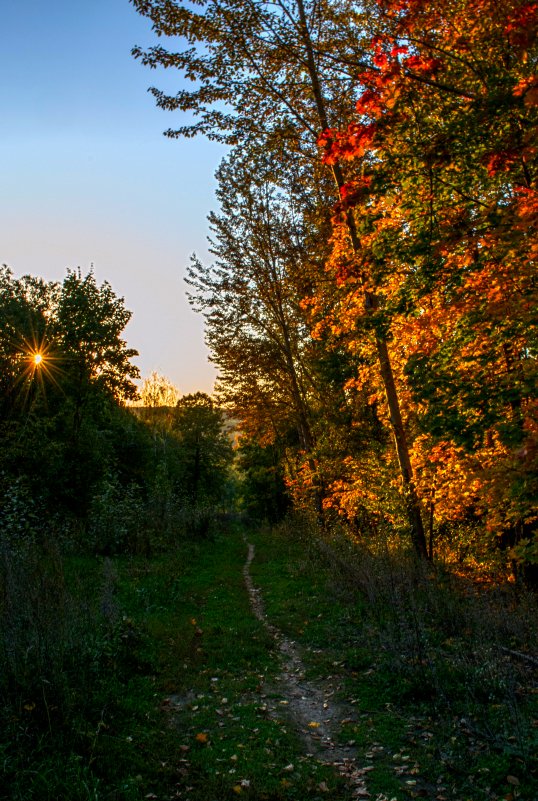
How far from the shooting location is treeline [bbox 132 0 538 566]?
6457 millimetres

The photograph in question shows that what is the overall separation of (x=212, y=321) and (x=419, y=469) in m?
11.5

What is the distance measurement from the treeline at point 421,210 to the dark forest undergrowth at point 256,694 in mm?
1700

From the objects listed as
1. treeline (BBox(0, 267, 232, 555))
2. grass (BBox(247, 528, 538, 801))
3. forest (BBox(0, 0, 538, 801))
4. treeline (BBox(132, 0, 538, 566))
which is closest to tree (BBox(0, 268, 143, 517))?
treeline (BBox(0, 267, 232, 555))

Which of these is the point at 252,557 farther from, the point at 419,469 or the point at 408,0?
the point at 408,0

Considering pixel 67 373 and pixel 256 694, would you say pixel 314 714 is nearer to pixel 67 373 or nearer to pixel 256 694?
pixel 256 694

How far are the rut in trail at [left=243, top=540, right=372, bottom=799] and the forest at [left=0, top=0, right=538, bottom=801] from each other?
39 mm

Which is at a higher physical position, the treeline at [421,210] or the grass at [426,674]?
the treeline at [421,210]

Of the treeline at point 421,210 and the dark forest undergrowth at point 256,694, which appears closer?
the dark forest undergrowth at point 256,694

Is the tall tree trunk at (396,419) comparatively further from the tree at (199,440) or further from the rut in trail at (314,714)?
the tree at (199,440)

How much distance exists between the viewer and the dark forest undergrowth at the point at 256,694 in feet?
15.3

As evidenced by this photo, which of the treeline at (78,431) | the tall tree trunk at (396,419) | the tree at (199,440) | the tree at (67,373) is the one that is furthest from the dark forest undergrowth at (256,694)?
the tree at (199,440)

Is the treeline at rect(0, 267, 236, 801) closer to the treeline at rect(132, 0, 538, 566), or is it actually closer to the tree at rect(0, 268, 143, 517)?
the tree at rect(0, 268, 143, 517)

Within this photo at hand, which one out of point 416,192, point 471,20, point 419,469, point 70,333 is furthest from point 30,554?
point 70,333

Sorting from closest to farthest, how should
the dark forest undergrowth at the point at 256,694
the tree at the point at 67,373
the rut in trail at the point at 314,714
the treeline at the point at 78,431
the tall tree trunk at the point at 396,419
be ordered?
the dark forest undergrowth at the point at 256,694 → the rut in trail at the point at 314,714 → the tall tree trunk at the point at 396,419 → the treeline at the point at 78,431 → the tree at the point at 67,373
